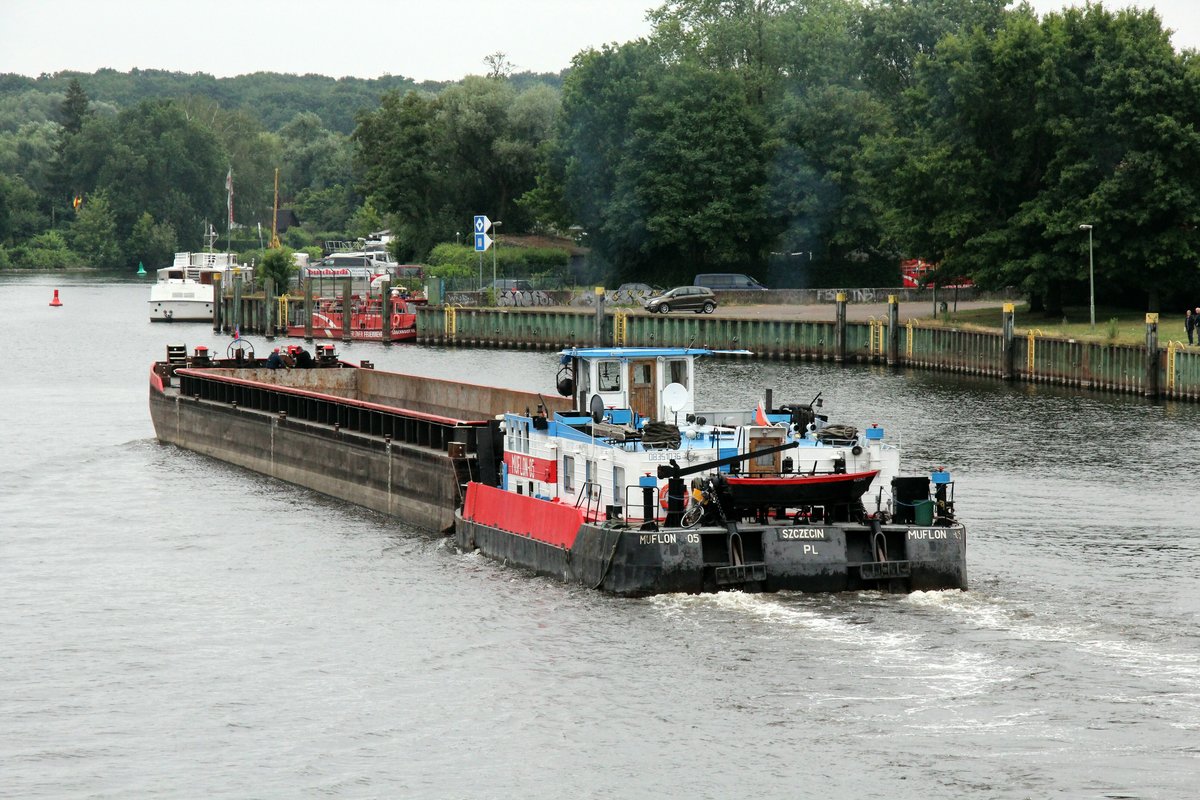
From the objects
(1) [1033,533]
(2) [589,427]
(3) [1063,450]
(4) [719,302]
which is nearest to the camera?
(2) [589,427]

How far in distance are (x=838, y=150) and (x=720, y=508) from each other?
3452 inches

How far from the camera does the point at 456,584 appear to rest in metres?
36.7

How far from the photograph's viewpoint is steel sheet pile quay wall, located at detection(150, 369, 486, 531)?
42.9 m

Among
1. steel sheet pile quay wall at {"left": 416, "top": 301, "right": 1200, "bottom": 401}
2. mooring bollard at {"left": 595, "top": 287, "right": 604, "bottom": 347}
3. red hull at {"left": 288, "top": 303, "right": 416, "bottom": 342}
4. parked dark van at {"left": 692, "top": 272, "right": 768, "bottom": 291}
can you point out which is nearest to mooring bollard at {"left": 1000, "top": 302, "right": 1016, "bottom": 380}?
steel sheet pile quay wall at {"left": 416, "top": 301, "right": 1200, "bottom": 401}

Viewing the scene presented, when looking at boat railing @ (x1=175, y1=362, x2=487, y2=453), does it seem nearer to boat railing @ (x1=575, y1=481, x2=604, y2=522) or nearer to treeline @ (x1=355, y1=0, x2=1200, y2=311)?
boat railing @ (x1=575, y1=481, x2=604, y2=522)

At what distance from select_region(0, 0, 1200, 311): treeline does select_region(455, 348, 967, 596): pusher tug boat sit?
54.6m

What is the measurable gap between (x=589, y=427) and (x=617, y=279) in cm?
9203

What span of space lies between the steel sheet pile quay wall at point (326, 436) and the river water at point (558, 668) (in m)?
1.41

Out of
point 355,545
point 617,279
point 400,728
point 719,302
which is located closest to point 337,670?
point 400,728

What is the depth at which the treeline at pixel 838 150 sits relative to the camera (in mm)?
86938

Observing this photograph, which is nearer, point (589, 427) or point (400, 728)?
point (400, 728)

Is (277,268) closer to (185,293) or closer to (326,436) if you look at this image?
(185,293)

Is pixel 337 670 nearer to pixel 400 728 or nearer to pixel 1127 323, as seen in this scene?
pixel 400 728

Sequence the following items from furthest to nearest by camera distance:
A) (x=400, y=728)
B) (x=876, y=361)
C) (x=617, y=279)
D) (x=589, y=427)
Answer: (x=617, y=279)
(x=876, y=361)
(x=589, y=427)
(x=400, y=728)
